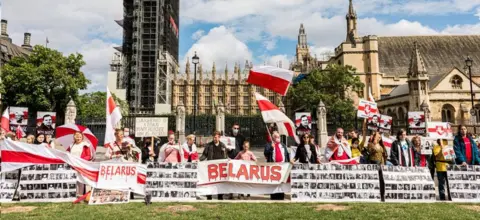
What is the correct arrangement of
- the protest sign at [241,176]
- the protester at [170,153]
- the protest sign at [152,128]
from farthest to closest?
the protest sign at [152,128] → the protester at [170,153] → the protest sign at [241,176]

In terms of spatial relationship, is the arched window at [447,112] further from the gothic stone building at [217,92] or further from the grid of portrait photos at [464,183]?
the gothic stone building at [217,92]

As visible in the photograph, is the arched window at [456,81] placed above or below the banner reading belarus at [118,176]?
above

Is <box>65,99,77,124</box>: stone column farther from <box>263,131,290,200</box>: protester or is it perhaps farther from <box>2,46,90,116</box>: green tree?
<box>2,46,90,116</box>: green tree

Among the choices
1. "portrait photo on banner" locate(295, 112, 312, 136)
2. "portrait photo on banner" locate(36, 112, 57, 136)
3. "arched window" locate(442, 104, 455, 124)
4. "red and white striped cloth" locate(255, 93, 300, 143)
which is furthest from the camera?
"arched window" locate(442, 104, 455, 124)

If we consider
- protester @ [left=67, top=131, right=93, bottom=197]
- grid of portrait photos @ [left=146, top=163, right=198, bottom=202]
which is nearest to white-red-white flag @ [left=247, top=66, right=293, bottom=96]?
grid of portrait photos @ [left=146, top=163, right=198, bottom=202]

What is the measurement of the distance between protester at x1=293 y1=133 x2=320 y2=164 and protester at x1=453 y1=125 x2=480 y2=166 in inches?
141

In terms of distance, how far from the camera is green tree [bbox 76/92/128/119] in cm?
4203

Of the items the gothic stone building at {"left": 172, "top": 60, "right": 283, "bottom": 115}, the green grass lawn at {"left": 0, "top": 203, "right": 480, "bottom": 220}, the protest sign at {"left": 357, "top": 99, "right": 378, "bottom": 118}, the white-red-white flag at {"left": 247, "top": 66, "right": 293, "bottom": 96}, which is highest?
the gothic stone building at {"left": 172, "top": 60, "right": 283, "bottom": 115}

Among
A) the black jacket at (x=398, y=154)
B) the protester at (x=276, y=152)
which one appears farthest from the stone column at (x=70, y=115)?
the black jacket at (x=398, y=154)

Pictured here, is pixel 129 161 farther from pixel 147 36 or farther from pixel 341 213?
pixel 147 36

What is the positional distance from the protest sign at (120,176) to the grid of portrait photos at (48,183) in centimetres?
71

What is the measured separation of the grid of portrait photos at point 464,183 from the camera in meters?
8.30

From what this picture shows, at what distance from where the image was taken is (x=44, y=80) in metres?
39.8

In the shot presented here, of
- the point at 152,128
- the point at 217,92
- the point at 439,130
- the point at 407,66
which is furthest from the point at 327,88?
the point at 217,92
